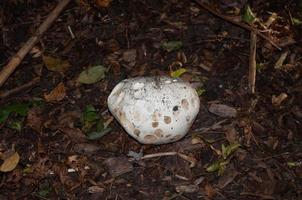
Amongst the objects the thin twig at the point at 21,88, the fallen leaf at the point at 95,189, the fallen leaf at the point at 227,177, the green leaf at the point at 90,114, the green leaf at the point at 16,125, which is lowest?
the fallen leaf at the point at 95,189

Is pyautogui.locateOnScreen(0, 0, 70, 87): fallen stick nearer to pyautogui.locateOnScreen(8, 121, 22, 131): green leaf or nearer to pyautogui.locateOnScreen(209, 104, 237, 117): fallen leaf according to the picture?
pyautogui.locateOnScreen(8, 121, 22, 131): green leaf

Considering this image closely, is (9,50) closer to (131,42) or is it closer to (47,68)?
(47,68)

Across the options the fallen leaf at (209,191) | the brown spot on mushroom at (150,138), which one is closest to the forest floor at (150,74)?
Answer: the fallen leaf at (209,191)

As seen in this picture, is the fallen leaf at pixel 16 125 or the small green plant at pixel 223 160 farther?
the fallen leaf at pixel 16 125

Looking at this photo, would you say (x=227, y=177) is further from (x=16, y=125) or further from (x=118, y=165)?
(x=16, y=125)

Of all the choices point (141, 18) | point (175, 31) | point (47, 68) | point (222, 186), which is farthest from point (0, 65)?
point (222, 186)

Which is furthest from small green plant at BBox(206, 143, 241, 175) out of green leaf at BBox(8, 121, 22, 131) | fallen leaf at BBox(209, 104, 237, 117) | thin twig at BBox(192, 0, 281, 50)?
green leaf at BBox(8, 121, 22, 131)

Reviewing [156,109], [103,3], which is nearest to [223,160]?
[156,109]

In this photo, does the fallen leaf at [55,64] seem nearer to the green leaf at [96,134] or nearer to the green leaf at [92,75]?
the green leaf at [92,75]
